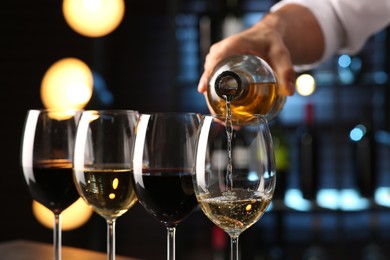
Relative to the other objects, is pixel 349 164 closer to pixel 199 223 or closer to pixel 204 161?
pixel 199 223

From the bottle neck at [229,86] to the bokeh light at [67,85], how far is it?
2.28 m

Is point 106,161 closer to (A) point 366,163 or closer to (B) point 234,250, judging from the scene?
(B) point 234,250

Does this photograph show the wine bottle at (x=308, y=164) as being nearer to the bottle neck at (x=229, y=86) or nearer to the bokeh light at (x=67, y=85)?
the bokeh light at (x=67, y=85)

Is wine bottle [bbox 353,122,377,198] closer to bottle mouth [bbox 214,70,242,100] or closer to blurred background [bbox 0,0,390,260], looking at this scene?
blurred background [bbox 0,0,390,260]

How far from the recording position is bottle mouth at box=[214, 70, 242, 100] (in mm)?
1017

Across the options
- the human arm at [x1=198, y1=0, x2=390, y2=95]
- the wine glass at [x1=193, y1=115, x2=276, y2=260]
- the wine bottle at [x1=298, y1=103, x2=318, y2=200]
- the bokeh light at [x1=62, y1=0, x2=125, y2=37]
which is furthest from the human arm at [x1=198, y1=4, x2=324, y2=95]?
the bokeh light at [x1=62, y1=0, x2=125, y2=37]

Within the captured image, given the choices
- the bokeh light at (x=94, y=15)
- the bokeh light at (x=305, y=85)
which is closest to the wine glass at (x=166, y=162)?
the bokeh light at (x=305, y=85)

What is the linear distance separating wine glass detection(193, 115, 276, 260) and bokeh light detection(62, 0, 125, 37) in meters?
2.37

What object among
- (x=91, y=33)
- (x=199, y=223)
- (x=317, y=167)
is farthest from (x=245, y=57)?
(x=91, y=33)

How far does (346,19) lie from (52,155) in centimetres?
81

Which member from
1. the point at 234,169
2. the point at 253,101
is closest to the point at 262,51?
the point at 253,101

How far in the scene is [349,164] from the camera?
328 centimetres

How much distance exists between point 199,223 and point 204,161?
2.29 metres

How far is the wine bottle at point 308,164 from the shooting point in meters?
2.96
